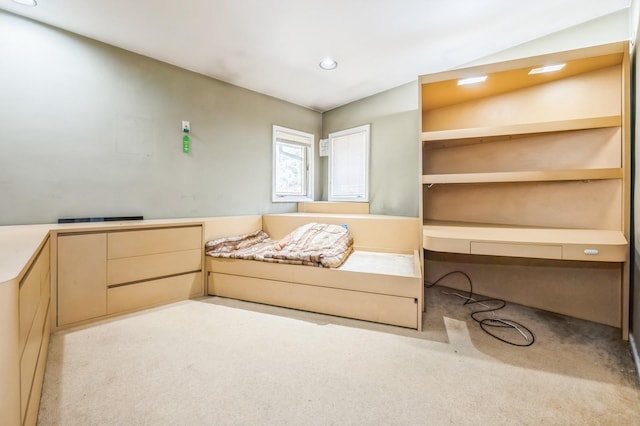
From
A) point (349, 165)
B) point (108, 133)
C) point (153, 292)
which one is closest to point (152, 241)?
point (153, 292)

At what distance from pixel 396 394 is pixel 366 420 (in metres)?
0.22

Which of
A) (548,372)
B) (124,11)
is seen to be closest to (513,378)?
(548,372)

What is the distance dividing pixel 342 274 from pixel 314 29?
1991mm

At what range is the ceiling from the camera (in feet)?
6.23

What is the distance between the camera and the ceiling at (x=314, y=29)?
1899mm

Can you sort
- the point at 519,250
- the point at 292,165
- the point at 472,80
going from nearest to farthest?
the point at 519,250 → the point at 472,80 → the point at 292,165

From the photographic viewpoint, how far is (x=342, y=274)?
2.07 meters

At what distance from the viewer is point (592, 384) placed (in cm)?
131

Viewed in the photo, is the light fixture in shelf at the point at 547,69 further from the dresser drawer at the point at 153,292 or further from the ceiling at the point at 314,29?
the dresser drawer at the point at 153,292

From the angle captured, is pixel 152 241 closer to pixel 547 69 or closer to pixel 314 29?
pixel 314 29

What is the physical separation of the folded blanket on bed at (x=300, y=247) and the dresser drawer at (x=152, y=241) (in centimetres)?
17

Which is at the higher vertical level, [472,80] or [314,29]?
[314,29]

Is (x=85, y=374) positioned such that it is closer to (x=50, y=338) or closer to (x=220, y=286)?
(x=50, y=338)

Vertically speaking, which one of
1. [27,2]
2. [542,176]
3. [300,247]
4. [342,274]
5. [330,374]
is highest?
[27,2]
